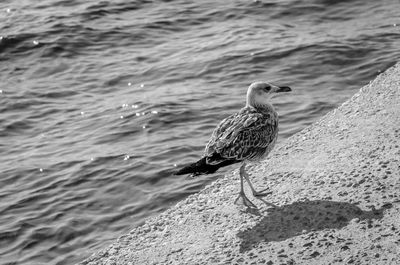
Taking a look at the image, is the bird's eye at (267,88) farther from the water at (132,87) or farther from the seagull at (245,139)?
the water at (132,87)

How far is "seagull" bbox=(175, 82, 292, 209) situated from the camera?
35.4 feet

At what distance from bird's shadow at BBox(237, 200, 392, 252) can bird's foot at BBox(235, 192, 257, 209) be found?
0.52m

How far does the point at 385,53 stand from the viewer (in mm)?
18484

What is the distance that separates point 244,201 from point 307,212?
119 cm

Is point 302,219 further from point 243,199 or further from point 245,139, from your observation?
point 245,139

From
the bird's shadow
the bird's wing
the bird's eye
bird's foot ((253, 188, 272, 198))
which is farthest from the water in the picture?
the bird's shadow

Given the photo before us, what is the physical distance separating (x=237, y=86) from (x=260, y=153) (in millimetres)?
6681

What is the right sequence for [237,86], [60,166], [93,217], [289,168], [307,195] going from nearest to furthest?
[307,195]
[289,168]
[93,217]
[60,166]
[237,86]

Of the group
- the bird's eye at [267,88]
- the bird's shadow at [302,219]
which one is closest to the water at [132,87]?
the bird's eye at [267,88]

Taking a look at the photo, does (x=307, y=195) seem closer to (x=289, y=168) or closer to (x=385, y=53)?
(x=289, y=168)

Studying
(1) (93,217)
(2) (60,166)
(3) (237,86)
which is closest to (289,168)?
(1) (93,217)

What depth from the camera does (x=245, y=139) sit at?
434 inches

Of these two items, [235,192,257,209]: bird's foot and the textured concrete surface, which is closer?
the textured concrete surface

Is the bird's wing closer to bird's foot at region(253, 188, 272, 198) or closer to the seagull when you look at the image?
the seagull
